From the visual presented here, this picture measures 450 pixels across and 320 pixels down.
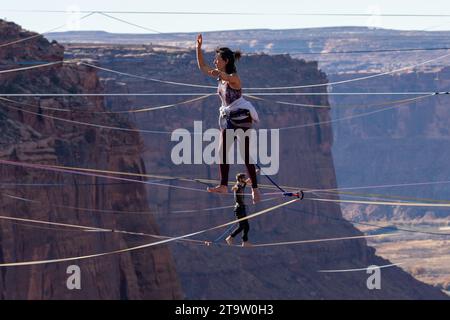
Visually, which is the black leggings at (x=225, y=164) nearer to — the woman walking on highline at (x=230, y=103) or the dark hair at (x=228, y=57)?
the woman walking on highline at (x=230, y=103)

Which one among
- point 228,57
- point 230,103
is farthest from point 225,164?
point 228,57

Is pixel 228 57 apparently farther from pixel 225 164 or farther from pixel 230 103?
pixel 225 164

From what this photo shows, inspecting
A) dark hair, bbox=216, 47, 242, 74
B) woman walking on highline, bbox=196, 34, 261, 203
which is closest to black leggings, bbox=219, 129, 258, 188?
woman walking on highline, bbox=196, 34, 261, 203

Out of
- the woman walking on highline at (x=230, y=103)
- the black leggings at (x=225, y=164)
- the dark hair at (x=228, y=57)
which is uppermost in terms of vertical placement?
the dark hair at (x=228, y=57)

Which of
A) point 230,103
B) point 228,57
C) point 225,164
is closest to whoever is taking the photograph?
point 228,57

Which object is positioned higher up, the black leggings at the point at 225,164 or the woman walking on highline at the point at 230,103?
the woman walking on highline at the point at 230,103

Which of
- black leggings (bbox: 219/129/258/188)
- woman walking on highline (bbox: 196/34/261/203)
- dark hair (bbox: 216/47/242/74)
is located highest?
dark hair (bbox: 216/47/242/74)

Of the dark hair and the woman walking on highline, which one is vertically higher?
the dark hair

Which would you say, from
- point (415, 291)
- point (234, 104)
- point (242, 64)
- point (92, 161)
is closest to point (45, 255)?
point (92, 161)

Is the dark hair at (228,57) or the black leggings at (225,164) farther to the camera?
the black leggings at (225,164)

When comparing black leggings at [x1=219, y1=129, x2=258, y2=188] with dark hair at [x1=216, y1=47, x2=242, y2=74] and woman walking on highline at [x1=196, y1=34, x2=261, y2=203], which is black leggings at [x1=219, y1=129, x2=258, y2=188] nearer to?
woman walking on highline at [x1=196, y1=34, x2=261, y2=203]

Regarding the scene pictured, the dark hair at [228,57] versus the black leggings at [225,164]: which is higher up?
the dark hair at [228,57]

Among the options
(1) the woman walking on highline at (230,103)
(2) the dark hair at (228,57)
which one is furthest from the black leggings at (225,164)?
(2) the dark hair at (228,57)

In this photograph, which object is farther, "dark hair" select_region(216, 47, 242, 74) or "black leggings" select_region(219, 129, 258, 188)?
"black leggings" select_region(219, 129, 258, 188)
